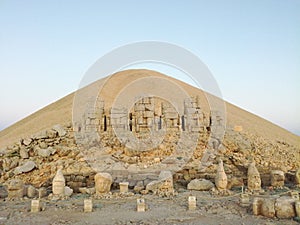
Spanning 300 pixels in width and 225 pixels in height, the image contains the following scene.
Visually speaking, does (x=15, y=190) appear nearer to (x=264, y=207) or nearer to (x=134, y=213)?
(x=134, y=213)

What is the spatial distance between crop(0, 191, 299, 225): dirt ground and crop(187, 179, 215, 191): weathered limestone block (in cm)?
117

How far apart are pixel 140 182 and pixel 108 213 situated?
3390mm

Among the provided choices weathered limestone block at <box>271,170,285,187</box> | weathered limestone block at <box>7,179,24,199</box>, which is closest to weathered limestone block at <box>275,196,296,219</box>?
weathered limestone block at <box>271,170,285,187</box>

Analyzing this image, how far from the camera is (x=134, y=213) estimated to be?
844 centimetres

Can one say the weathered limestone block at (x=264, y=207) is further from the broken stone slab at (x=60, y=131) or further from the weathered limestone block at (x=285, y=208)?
the broken stone slab at (x=60, y=131)

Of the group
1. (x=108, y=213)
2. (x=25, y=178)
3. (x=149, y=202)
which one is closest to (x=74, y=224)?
(x=108, y=213)

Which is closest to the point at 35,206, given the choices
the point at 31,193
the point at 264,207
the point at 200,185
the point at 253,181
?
the point at 31,193

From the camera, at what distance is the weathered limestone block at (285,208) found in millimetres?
7613

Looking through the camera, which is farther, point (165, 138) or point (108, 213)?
point (165, 138)

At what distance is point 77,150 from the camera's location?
46.7 feet

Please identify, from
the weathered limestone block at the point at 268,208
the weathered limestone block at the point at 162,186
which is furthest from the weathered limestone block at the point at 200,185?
the weathered limestone block at the point at 268,208

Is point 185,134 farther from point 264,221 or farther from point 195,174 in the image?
point 264,221

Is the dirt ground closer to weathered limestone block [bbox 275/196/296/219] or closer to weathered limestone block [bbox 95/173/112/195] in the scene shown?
weathered limestone block [bbox 275/196/296/219]

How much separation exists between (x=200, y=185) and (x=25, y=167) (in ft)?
21.8
